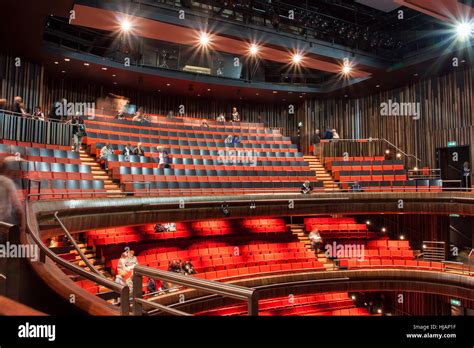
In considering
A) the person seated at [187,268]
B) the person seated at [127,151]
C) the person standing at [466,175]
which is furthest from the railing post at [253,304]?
the person standing at [466,175]

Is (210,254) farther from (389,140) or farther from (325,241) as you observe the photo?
(389,140)

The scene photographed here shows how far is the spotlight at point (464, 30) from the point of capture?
6.23 meters

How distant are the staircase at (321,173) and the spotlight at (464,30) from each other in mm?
3595

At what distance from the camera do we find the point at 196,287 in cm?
84

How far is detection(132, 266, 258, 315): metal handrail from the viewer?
767mm

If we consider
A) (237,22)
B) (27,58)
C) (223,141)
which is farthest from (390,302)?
(27,58)

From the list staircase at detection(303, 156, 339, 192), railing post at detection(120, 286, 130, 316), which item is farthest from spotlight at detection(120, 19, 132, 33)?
railing post at detection(120, 286, 130, 316)

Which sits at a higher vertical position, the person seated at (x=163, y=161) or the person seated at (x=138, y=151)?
the person seated at (x=138, y=151)

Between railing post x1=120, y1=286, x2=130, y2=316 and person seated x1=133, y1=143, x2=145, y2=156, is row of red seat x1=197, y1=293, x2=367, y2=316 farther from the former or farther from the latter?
railing post x1=120, y1=286, x2=130, y2=316

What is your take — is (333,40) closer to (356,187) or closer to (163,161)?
(356,187)

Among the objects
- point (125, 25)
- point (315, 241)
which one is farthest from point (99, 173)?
point (315, 241)

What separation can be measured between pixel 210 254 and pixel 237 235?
1.04m

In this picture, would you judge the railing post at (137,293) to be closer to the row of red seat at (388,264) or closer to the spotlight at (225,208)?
the spotlight at (225,208)

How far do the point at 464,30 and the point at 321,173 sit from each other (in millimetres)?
3903
